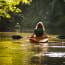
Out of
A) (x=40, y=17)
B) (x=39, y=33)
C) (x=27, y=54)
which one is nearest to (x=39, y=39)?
(x=39, y=33)

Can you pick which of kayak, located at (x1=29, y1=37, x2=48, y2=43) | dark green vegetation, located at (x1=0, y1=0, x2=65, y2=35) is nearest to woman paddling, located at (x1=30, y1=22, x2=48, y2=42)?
kayak, located at (x1=29, y1=37, x2=48, y2=43)

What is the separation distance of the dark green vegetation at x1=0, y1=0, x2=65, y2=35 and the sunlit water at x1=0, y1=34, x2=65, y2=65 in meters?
0.32

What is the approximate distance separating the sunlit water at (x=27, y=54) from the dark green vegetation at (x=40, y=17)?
1.04ft

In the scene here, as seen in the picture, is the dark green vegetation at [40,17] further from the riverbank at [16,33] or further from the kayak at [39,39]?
the kayak at [39,39]

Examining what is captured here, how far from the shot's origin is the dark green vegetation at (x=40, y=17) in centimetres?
506

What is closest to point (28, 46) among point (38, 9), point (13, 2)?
point (38, 9)

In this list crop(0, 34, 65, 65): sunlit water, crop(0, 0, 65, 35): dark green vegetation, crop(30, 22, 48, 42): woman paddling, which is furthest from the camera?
crop(0, 0, 65, 35): dark green vegetation

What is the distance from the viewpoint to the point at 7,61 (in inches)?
125

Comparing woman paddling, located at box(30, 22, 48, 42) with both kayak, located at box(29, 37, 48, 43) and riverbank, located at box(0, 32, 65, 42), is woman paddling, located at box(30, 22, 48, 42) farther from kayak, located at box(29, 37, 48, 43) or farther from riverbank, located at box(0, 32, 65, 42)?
riverbank, located at box(0, 32, 65, 42)

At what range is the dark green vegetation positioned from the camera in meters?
5.06

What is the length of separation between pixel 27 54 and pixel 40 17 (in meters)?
1.63

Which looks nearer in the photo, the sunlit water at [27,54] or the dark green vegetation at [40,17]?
the sunlit water at [27,54]

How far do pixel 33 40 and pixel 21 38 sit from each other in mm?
318

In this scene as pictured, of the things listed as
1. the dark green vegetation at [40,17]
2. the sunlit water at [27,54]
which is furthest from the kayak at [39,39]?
the dark green vegetation at [40,17]
